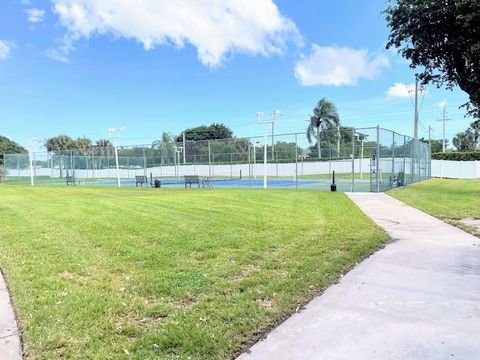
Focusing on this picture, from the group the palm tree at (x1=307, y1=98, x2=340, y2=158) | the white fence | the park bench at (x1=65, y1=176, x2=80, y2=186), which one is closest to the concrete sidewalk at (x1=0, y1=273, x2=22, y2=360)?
the park bench at (x1=65, y1=176, x2=80, y2=186)

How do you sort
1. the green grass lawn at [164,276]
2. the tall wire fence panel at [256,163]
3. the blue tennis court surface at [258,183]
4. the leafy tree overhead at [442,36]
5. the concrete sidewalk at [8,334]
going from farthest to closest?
the blue tennis court surface at [258,183]
the tall wire fence panel at [256,163]
the leafy tree overhead at [442,36]
the green grass lawn at [164,276]
the concrete sidewalk at [8,334]

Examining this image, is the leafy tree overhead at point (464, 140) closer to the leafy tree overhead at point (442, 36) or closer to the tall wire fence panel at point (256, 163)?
the tall wire fence panel at point (256, 163)

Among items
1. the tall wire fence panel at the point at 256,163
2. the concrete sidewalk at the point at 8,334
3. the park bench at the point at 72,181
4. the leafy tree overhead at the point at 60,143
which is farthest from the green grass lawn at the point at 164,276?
the leafy tree overhead at the point at 60,143

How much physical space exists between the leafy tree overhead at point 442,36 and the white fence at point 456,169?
23.5 m

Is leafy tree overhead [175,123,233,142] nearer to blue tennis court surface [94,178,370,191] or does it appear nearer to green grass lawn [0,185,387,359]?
blue tennis court surface [94,178,370,191]

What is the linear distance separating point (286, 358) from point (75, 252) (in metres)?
3.71

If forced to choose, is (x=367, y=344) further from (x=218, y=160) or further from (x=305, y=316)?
(x=218, y=160)

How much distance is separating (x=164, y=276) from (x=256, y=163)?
26.2 m

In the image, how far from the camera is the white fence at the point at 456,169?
110 feet

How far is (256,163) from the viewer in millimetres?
30469

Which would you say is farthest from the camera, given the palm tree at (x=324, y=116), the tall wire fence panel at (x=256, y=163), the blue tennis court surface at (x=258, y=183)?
the palm tree at (x=324, y=116)

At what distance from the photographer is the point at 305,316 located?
3539 millimetres

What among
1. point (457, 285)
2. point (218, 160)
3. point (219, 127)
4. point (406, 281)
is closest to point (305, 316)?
point (406, 281)

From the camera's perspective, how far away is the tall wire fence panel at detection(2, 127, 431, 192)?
2008cm
